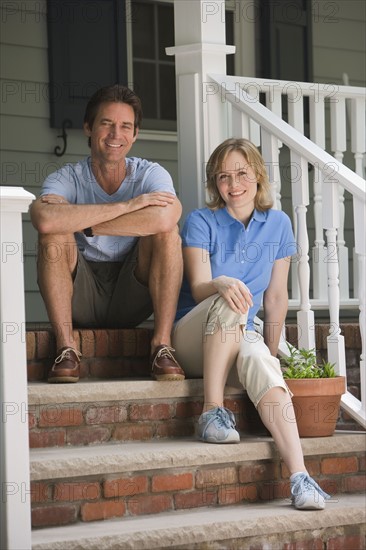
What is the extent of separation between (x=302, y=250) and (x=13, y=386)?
148cm

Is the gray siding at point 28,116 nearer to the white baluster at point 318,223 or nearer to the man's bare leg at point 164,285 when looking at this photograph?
the white baluster at point 318,223

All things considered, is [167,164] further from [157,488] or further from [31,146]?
[157,488]

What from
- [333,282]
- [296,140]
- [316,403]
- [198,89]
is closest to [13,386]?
[316,403]

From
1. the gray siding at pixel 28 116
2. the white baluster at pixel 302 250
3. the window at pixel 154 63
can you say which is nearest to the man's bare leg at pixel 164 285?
the white baluster at pixel 302 250

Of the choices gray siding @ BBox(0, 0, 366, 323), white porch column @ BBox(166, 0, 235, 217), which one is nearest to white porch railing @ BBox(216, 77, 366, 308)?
white porch column @ BBox(166, 0, 235, 217)

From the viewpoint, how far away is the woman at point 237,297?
12.5 feet

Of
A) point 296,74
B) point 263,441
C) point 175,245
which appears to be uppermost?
point 296,74

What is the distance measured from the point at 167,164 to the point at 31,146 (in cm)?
86

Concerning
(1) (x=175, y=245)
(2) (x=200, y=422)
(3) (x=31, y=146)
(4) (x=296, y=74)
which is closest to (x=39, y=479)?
(2) (x=200, y=422)

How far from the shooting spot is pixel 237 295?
→ 384 cm

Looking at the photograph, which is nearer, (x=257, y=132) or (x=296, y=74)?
(x=257, y=132)

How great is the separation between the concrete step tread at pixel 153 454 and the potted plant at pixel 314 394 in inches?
2.2

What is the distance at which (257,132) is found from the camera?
4797mm

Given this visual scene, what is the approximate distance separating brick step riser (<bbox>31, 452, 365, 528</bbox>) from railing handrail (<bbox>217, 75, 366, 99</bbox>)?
163cm
